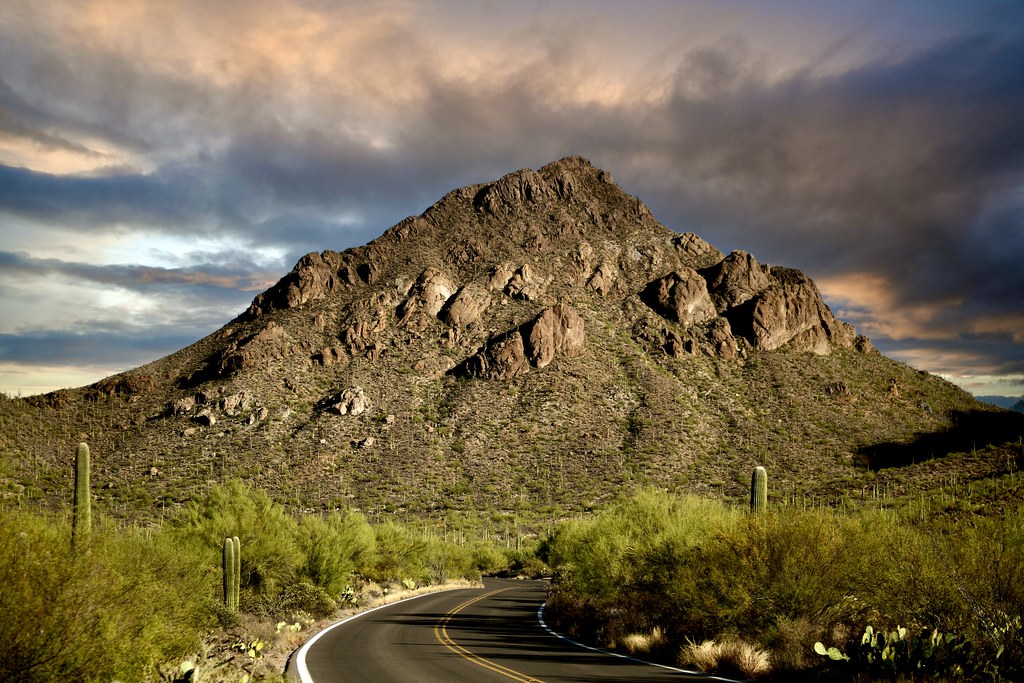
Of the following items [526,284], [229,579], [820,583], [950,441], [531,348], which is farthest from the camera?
[526,284]

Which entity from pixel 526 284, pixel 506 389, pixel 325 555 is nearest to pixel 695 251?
pixel 526 284

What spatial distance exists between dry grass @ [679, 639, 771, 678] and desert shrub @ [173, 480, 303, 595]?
1562 cm

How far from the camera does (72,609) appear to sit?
28.8ft

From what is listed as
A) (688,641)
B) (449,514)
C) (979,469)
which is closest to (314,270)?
(449,514)

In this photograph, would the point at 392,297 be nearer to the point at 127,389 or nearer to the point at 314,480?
the point at 127,389

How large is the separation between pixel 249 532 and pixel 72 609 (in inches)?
695

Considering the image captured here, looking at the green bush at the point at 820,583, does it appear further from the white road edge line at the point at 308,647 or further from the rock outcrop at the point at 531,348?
the rock outcrop at the point at 531,348

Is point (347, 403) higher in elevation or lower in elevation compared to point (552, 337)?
lower

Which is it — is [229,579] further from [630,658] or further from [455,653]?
[630,658]

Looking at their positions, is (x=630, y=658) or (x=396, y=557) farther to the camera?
(x=396, y=557)

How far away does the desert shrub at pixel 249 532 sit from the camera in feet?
82.3

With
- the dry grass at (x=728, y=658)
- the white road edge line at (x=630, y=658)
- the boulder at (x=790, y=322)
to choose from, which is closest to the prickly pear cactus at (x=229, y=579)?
the white road edge line at (x=630, y=658)

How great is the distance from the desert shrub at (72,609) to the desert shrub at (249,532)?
48.3 ft

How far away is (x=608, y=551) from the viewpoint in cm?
2375
